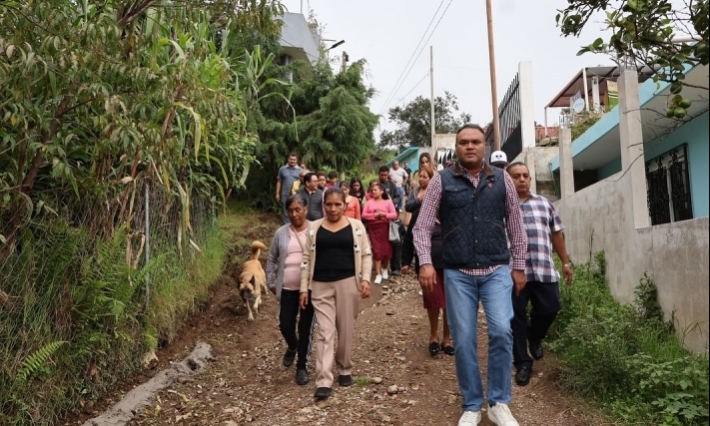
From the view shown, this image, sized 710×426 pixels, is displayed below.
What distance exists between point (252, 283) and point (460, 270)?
439 cm

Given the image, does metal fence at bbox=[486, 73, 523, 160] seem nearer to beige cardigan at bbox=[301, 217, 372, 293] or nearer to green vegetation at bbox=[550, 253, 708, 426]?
green vegetation at bbox=[550, 253, 708, 426]

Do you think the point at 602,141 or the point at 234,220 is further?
the point at 234,220

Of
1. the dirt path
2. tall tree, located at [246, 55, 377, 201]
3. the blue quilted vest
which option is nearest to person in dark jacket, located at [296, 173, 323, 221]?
the dirt path

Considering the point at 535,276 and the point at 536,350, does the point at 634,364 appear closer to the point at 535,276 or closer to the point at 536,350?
the point at 535,276

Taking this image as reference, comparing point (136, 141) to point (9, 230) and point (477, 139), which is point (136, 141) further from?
point (477, 139)

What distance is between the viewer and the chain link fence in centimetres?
404

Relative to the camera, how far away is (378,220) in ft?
31.3

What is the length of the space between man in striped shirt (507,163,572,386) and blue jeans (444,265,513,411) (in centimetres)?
112

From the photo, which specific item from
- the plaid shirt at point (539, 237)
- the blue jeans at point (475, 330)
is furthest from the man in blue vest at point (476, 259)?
the plaid shirt at point (539, 237)

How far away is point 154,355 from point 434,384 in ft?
8.96

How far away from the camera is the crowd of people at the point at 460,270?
384 centimetres

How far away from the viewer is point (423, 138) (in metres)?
43.6

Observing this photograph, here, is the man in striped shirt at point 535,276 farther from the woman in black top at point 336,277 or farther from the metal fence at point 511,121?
the metal fence at point 511,121

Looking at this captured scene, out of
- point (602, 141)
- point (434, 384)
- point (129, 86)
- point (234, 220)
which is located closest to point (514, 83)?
point (602, 141)
